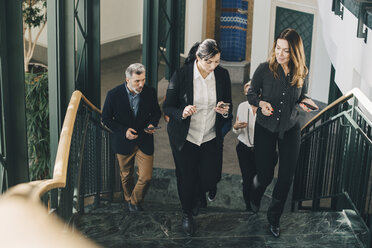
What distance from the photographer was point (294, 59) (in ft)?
15.2

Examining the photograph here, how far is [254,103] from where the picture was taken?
191 inches

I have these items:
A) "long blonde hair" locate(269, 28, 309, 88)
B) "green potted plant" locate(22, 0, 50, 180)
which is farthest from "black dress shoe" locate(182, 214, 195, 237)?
"green potted plant" locate(22, 0, 50, 180)

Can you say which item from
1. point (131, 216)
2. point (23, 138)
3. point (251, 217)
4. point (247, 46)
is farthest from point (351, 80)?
point (247, 46)

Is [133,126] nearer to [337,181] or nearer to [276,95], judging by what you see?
[276,95]

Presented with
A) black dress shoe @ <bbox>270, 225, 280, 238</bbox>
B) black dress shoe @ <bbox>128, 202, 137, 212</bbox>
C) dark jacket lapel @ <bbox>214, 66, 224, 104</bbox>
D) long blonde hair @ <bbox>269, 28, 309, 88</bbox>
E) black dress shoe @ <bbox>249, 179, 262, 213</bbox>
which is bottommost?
black dress shoe @ <bbox>128, 202, 137, 212</bbox>

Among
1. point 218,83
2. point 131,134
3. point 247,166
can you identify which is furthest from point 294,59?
point 131,134

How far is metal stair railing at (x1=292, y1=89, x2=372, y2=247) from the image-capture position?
16.8 ft

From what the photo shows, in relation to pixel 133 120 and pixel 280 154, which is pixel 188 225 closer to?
pixel 280 154

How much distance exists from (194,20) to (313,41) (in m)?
3.08

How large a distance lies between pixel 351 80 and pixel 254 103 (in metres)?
3.35

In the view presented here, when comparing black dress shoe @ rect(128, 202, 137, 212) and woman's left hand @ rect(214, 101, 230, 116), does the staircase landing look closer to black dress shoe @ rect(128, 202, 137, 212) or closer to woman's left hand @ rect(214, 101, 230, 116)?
black dress shoe @ rect(128, 202, 137, 212)

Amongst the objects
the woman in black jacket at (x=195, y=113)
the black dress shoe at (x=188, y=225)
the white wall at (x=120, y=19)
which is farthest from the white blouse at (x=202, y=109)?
the white wall at (x=120, y=19)

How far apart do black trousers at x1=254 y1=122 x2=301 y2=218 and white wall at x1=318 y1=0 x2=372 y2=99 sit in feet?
7.52

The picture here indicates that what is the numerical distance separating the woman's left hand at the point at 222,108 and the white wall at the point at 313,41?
6.82m
